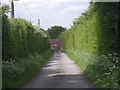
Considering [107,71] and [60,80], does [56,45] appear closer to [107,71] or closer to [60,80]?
[60,80]

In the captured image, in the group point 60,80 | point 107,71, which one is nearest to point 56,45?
point 60,80

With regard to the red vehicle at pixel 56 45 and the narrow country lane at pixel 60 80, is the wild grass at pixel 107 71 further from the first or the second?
the red vehicle at pixel 56 45

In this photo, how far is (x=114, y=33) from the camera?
16.3 metres

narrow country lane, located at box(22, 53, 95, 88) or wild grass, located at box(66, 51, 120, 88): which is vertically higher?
wild grass, located at box(66, 51, 120, 88)

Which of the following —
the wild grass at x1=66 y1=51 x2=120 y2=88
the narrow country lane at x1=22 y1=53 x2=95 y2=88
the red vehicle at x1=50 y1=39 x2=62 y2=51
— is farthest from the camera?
the red vehicle at x1=50 y1=39 x2=62 y2=51

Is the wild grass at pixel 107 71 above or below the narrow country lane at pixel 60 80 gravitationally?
above

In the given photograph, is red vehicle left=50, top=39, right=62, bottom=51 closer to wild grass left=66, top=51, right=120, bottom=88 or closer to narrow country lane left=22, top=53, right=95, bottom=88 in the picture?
narrow country lane left=22, top=53, right=95, bottom=88

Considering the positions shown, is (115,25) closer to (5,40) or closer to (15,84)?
(15,84)

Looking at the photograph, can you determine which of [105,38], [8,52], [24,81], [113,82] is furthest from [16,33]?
[113,82]

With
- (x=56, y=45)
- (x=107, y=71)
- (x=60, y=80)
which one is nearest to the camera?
(x=107, y=71)

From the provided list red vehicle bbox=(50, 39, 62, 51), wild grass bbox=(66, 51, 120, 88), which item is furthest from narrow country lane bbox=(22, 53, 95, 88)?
red vehicle bbox=(50, 39, 62, 51)

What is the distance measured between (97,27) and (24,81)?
15.5ft

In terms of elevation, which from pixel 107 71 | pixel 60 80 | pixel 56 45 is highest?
pixel 107 71

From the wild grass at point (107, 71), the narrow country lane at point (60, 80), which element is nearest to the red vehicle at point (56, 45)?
the narrow country lane at point (60, 80)
